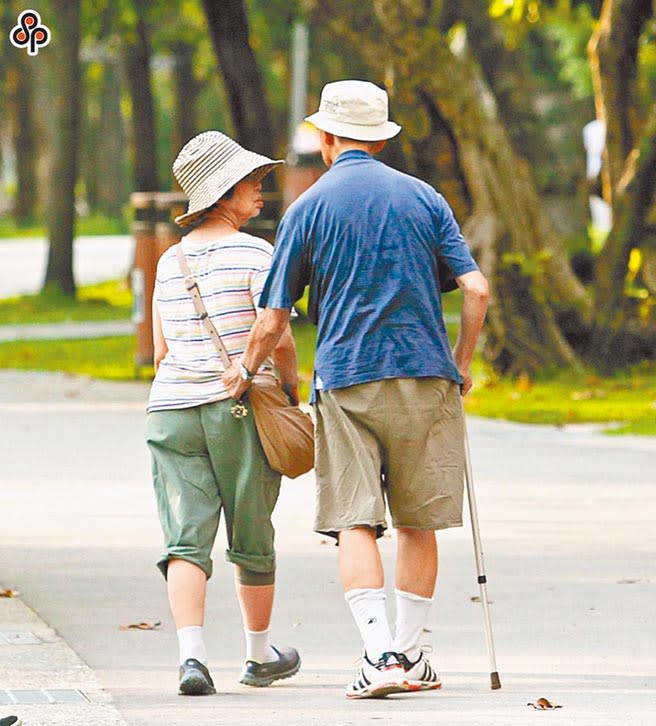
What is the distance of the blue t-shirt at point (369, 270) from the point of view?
6.00 meters

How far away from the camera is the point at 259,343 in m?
6.04

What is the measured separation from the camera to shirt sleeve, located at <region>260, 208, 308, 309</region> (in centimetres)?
600

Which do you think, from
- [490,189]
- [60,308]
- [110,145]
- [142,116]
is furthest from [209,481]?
[110,145]

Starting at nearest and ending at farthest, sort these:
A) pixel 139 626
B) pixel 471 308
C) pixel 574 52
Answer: pixel 471 308 → pixel 139 626 → pixel 574 52

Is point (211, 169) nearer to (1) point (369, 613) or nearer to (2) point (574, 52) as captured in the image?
(1) point (369, 613)

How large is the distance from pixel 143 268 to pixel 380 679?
12176mm

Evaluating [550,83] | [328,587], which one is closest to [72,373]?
[328,587]

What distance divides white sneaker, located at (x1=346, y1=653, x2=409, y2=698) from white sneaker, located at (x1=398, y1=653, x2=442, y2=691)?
0.11 meters

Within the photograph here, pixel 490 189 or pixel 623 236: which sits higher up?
pixel 490 189

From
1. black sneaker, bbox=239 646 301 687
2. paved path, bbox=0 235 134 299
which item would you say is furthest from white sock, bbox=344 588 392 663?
paved path, bbox=0 235 134 299

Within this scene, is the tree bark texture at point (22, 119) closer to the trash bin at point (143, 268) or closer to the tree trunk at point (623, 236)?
the trash bin at point (143, 268)

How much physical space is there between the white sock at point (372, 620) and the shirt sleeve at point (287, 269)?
0.88 m

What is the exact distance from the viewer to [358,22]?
16328 mm

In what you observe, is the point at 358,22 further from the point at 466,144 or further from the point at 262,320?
the point at 262,320
